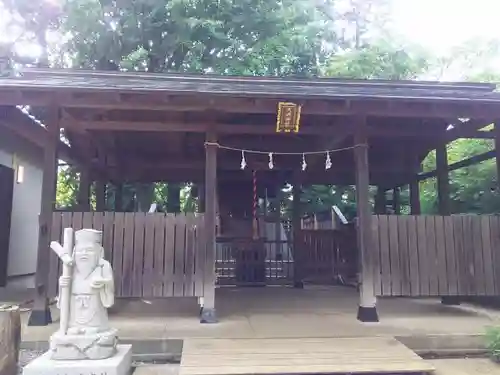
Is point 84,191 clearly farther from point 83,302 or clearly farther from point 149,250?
point 83,302

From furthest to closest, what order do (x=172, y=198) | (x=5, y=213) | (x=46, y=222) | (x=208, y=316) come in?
1. (x=172, y=198)
2. (x=5, y=213)
3. (x=208, y=316)
4. (x=46, y=222)

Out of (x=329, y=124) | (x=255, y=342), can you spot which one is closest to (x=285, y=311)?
(x=255, y=342)

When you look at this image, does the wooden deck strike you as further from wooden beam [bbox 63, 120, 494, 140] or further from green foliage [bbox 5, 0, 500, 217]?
green foliage [bbox 5, 0, 500, 217]

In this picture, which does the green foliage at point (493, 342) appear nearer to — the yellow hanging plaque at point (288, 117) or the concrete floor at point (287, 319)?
the concrete floor at point (287, 319)

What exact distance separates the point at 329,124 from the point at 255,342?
408cm

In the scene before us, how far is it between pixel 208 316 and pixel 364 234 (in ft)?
8.07

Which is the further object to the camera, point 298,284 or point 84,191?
point 298,284

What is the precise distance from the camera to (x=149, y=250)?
5.92 m

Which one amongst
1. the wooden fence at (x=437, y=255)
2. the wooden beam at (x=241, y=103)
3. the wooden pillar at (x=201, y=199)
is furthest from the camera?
the wooden pillar at (x=201, y=199)

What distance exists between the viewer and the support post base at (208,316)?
559 cm

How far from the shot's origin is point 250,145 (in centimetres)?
843

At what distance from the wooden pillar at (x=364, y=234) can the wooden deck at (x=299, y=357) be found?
3.38ft

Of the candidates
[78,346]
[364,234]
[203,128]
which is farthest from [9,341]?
[364,234]

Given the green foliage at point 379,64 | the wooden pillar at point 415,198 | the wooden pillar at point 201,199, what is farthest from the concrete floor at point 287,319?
the green foliage at point 379,64
